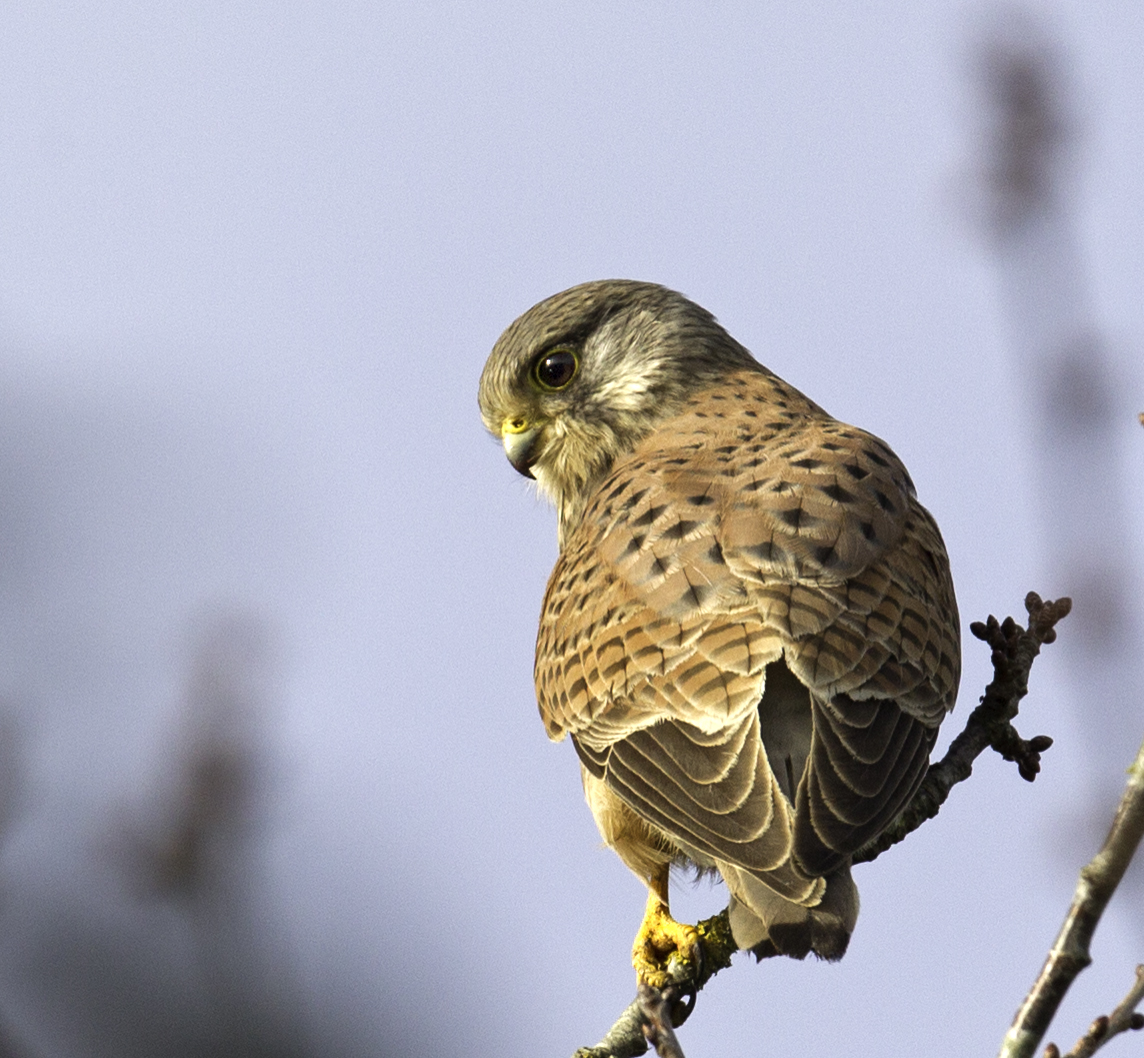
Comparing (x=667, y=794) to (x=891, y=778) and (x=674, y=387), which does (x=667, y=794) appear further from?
(x=674, y=387)

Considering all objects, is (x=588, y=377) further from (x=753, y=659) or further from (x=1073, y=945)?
(x=1073, y=945)

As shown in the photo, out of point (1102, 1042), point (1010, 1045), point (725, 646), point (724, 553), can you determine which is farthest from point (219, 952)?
point (724, 553)

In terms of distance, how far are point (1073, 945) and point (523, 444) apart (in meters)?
3.63

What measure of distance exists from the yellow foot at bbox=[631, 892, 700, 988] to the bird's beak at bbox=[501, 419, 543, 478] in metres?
1.89

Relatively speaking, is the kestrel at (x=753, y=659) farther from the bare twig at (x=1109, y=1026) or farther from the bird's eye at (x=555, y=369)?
the bare twig at (x=1109, y=1026)

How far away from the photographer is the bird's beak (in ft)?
18.1

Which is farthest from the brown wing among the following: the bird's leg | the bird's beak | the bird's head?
the bird's beak

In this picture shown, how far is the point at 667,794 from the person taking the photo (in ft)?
11.4

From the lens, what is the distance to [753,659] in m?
3.54

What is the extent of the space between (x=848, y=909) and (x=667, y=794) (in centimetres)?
50

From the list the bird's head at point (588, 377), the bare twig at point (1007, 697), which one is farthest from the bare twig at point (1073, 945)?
the bird's head at point (588, 377)

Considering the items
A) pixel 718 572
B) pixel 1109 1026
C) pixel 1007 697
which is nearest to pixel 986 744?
pixel 1007 697

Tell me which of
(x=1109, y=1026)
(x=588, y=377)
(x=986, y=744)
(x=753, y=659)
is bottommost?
(x=1109, y=1026)

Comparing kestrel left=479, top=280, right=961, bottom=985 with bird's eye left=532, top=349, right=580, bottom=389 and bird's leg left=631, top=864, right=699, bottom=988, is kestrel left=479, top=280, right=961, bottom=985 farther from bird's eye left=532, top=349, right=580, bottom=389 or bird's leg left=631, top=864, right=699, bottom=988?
bird's eye left=532, top=349, right=580, bottom=389
